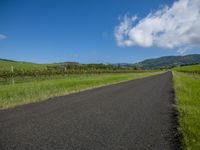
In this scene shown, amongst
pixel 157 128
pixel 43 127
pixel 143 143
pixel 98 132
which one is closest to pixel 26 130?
pixel 43 127

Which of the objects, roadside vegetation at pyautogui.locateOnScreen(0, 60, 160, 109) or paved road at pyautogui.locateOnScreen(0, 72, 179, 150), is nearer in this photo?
paved road at pyautogui.locateOnScreen(0, 72, 179, 150)

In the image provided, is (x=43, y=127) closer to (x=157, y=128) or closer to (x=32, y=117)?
(x=32, y=117)

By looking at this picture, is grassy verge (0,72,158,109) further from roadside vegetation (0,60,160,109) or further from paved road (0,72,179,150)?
paved road (0,72,179,150)

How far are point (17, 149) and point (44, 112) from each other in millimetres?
3631

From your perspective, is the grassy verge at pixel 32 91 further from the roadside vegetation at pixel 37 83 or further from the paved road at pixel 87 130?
the paved road at pixel 87 130

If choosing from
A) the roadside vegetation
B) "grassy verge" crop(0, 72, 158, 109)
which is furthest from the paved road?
the roadside vegetation

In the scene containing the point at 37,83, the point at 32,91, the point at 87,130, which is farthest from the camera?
the point at 37,83

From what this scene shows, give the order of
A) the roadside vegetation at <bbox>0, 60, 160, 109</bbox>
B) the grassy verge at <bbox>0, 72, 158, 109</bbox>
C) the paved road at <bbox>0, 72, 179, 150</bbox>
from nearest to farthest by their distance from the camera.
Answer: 1. the paved road at <bbox>0, 72, 179, 150</bbox>
2. the grassy verge at <bbox>0, 72, 158, 109</bbox>
3. the roadside vegetation at <bbox>0, 60, 160, 109</bbox>

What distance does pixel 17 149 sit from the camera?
4.27m

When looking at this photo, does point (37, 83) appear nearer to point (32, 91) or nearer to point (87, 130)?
point (32, 91)

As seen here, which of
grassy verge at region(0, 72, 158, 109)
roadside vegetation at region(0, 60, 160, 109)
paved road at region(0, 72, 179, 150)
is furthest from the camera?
roadside vegetation at region(0, 60, 160, 109)

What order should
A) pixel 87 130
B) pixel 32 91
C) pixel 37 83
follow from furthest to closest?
pixel 37 83, pixel 32 91, pixel 87 130

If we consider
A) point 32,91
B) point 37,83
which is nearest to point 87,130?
point 32,91

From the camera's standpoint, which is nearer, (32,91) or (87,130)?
(87,130)
